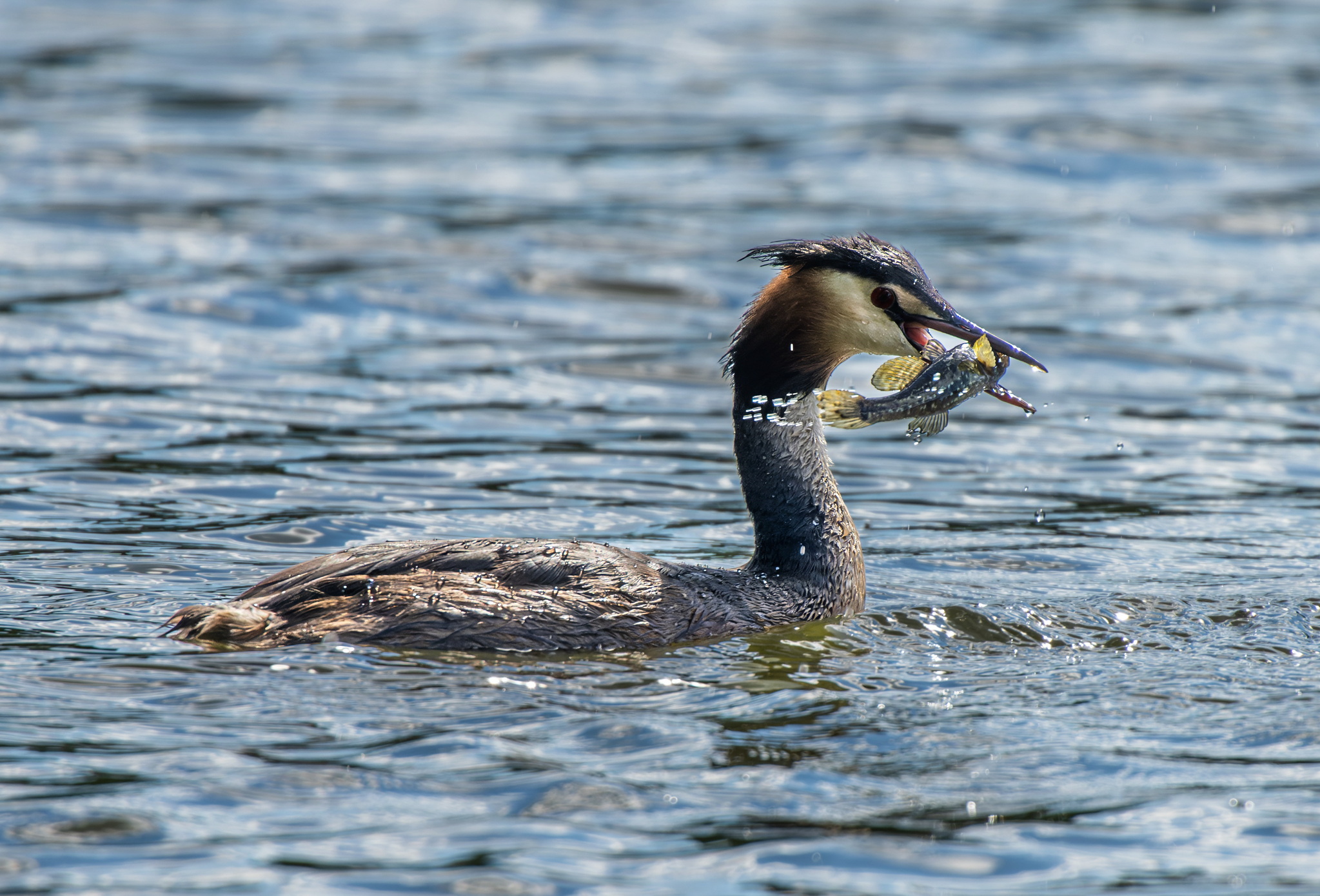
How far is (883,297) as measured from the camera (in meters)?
7.95

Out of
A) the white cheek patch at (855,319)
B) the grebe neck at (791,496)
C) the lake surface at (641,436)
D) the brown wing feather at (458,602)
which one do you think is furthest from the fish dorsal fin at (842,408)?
the brown wing feather at (458,602)

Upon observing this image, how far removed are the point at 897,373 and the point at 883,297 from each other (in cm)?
43

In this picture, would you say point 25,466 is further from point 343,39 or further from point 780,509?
point 343,39

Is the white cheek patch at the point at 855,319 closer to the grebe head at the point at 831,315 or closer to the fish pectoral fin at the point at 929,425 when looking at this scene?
the grebe head at the point at 831,315

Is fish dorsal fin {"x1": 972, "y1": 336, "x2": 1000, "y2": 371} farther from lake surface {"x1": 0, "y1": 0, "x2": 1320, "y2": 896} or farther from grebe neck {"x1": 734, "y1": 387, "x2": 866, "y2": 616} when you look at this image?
lake surface {"x1": 0, "y1": 0, "x2": 1320, "y2": 896}

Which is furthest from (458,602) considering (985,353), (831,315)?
(985,353)

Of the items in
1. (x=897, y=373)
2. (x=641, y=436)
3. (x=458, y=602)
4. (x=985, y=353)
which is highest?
(x=985, y=353)

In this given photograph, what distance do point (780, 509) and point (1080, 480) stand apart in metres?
3.46

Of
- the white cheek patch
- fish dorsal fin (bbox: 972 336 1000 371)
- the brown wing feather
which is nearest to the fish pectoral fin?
the white cheek patch

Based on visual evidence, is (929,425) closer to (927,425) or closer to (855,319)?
(927,425)

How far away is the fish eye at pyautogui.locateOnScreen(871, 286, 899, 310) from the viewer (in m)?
7.91

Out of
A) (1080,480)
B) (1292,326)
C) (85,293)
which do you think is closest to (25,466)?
(85,293)

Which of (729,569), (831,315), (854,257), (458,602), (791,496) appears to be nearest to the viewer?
(458,602)

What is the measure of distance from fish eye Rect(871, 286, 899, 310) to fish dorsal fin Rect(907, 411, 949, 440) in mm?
555
